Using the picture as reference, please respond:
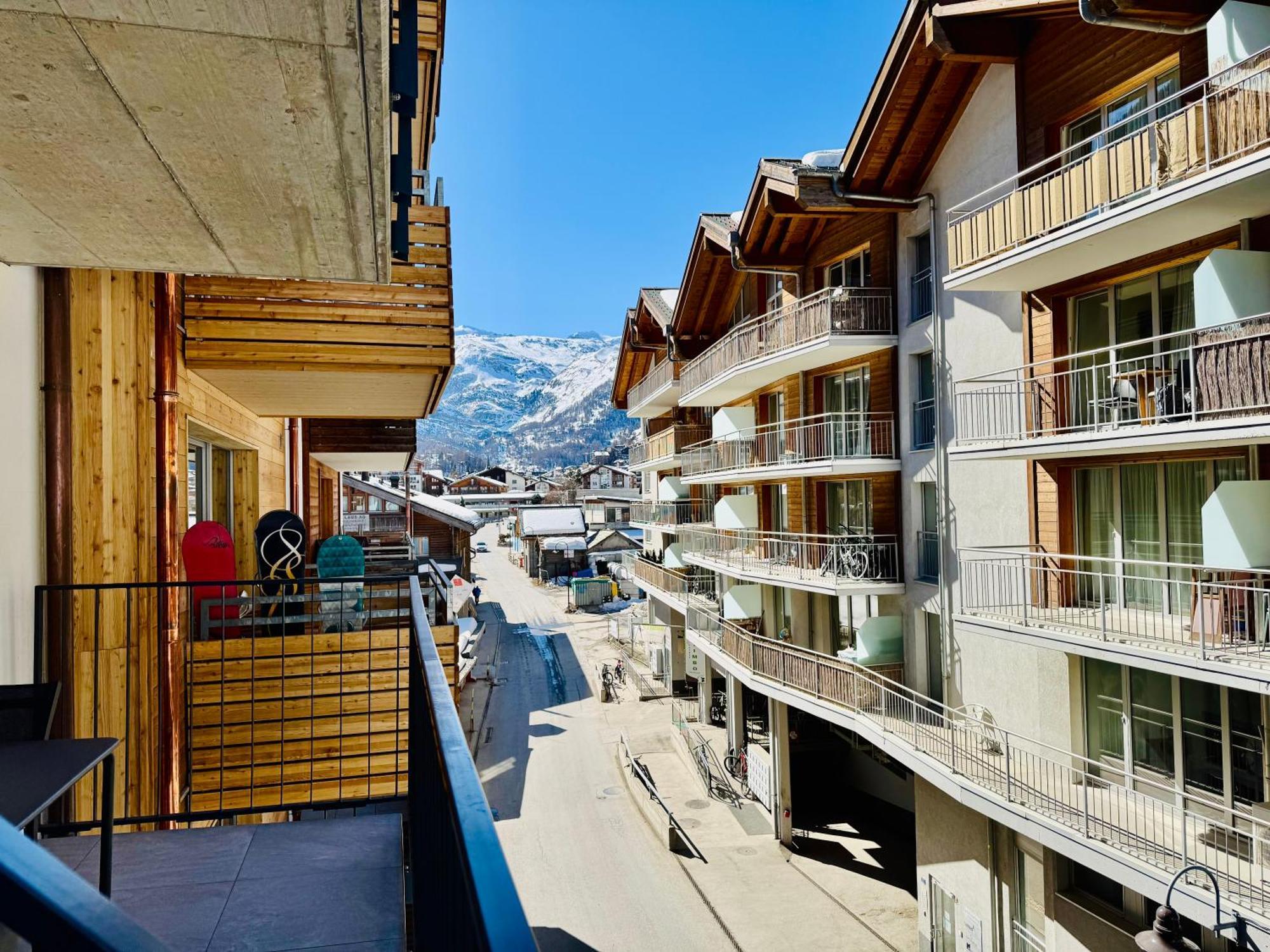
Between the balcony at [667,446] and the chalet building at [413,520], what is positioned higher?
the balcony at [667,446]

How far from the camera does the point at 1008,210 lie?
9195 mm

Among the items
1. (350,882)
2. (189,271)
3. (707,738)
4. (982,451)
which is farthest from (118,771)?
(707,738)

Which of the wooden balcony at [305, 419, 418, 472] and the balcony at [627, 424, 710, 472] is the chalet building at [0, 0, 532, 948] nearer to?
the wooden balcony at [305, 419, 418, 472]

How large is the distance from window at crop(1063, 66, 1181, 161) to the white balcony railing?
483 centimetres

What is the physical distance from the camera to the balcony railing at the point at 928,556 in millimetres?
12562

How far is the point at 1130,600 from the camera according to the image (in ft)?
30.1

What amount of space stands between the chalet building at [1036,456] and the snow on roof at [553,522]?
40.6 metres

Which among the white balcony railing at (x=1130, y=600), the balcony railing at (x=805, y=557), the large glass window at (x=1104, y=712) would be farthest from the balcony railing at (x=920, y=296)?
the large glass window at (x=1104, y=712)

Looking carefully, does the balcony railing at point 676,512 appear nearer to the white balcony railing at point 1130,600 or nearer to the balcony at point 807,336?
the balcony at point 807,336

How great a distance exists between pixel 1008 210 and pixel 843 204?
4.32 metres

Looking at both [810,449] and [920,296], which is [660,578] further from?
[920,296]

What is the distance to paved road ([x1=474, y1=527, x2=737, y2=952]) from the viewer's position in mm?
11719

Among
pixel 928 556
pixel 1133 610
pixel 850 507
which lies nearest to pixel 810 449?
pixel 850 507

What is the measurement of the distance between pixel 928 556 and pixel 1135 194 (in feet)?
21.8
